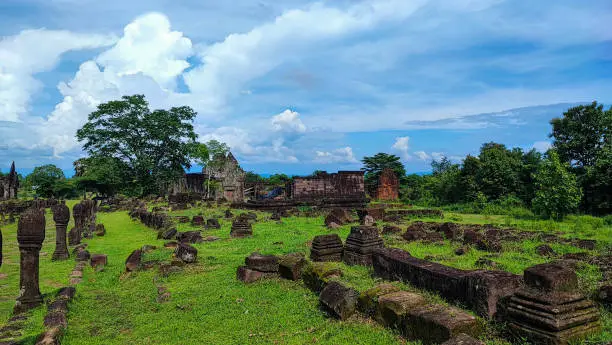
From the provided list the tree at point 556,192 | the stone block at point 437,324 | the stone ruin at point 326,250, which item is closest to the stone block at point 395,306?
the stone block at point 437,324

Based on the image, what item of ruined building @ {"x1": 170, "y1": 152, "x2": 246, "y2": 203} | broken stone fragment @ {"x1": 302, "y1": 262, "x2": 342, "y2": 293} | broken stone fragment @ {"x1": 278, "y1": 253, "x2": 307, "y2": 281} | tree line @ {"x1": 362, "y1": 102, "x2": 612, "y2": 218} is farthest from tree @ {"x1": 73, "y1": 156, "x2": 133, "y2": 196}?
broken stone fragment @ {"x1": 302, "y1": 262, "x2": 342, "y2": 293}

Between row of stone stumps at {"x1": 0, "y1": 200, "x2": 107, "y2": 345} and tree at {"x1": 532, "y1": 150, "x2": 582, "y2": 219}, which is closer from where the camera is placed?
row of stone stumps at {"x1": 0, "y1": 200, "x2": 107, "y2": 345}

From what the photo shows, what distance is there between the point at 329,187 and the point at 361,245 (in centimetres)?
2358

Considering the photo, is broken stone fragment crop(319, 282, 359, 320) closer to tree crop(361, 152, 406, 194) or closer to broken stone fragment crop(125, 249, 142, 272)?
broken stone fragment crop(125, 249, 142, 272)

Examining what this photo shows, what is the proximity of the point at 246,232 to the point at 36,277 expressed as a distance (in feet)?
27.7

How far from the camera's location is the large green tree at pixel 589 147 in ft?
74.6

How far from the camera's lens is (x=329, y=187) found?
3225 centimetres

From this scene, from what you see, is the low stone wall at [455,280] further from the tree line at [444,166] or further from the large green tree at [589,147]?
the large green tree at [589,147]

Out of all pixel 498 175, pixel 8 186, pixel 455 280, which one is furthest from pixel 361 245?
pixel 8 186

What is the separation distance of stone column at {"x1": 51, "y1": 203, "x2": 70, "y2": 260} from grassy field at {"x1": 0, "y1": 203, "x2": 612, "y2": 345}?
1.40 ft

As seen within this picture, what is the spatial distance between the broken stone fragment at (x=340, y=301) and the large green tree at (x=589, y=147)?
22.7 m

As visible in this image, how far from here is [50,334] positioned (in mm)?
5602

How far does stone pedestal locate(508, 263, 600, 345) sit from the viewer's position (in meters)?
4.11

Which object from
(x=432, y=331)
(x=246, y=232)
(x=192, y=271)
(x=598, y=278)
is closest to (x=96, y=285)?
(x=192, y=271)
